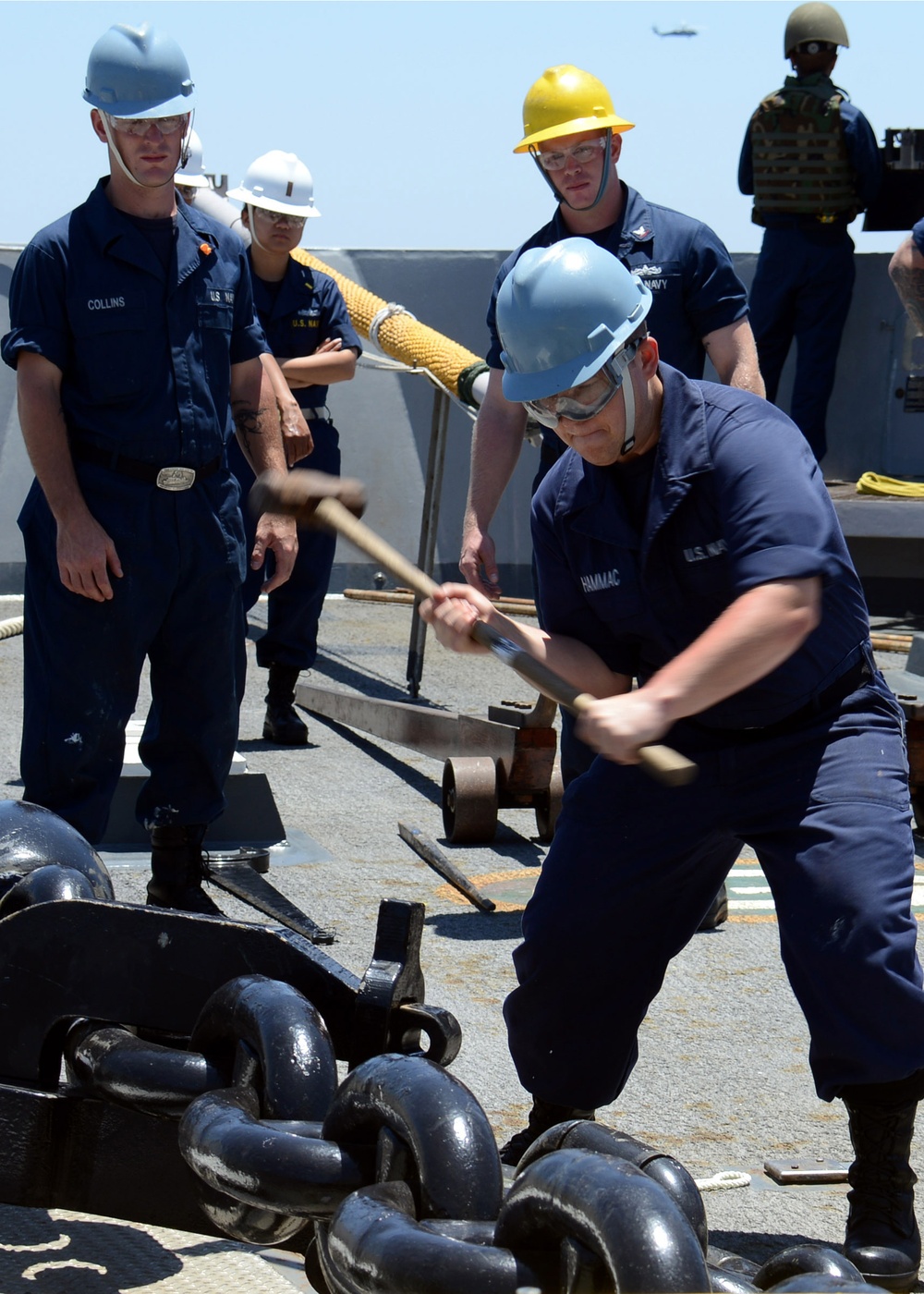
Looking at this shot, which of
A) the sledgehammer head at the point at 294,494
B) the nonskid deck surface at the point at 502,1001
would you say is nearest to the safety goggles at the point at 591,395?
the sledgehammer head at the point at 294,494

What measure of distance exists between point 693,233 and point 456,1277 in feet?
10.6

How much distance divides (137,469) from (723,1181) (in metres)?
2.05

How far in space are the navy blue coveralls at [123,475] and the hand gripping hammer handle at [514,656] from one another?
102 centimetres

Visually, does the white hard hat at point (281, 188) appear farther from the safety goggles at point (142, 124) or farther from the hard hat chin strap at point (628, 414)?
the hard hat chin strap at point (628, 414)

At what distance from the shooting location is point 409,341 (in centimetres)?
716

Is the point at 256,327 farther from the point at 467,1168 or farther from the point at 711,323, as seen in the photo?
the point at 467,1168

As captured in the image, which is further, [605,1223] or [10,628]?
[10,628]

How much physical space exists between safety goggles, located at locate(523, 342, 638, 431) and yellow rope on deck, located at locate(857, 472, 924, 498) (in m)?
7.30

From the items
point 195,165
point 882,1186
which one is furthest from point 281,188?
point 882,1186

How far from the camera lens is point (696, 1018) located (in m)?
3.73

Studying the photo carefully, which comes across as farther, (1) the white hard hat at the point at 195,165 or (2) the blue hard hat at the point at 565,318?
(1) the white hard hat at the point at 195,165

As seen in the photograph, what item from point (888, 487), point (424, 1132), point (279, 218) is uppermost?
point (279, 218)

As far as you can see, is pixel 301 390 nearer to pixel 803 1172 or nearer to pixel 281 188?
pixel 281 188

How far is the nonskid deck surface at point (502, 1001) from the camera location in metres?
2.75
